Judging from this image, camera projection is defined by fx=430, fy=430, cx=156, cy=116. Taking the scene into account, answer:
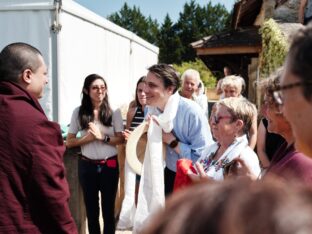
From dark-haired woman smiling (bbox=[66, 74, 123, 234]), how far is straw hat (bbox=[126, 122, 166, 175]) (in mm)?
597

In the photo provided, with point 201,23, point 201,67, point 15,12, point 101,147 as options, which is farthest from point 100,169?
point 201,23

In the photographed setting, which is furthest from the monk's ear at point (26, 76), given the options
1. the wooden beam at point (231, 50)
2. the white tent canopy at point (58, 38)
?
the wooden beam at point (231, 50)

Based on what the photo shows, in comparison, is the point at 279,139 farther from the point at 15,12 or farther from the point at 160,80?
the point at 15,12

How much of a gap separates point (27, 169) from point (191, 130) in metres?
1.31

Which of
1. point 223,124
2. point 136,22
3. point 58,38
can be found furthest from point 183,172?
point 136,22

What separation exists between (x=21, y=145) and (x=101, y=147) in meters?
1.80

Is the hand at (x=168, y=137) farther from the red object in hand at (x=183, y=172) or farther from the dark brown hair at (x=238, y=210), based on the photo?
the dark brown hair at (x=238, y=210)

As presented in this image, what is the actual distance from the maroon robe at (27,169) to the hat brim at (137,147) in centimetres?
111

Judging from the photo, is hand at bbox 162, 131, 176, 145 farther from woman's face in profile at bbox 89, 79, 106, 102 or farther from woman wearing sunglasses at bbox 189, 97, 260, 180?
woman's face in profile at bbox 89, 79, 106, 102

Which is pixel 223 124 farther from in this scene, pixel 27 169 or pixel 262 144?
pixel 27 169

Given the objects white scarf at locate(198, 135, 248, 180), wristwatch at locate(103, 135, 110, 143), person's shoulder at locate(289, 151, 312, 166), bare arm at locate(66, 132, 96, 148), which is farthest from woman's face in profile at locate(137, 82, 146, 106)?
person's shoulder at locate(289, 151, 312, 166)

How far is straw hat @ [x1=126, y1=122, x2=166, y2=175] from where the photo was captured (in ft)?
11.0

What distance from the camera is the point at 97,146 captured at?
3.95 m

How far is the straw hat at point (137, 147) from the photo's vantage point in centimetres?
335
